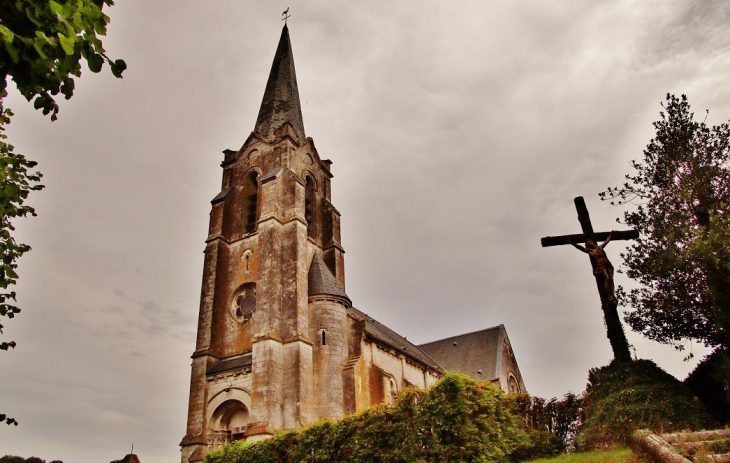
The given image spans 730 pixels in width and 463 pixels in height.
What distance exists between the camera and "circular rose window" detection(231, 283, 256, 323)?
942 inches

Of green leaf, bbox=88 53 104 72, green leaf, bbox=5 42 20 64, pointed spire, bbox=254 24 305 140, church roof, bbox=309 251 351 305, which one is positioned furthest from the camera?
pointed spire, bbox=254 24 305 140

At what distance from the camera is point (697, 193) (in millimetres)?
13625

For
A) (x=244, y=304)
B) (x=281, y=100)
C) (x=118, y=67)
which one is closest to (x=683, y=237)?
(x=118, y=67)

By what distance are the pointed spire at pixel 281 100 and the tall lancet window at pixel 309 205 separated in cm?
317

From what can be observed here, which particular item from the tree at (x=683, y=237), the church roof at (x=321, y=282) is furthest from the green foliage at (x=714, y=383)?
the church roof at (x=321, y=282)

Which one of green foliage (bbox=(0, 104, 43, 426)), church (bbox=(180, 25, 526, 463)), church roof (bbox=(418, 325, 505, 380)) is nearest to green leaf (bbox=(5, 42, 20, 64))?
green foliage (bbox=(0, 104, 43, 426))

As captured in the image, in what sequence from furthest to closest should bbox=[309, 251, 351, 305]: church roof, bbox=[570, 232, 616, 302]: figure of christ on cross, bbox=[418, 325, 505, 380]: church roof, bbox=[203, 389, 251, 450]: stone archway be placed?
1. bbox=[418, 325, 505, 380]: church roof
2. bbox=[309, 251, 351, 305]: church roof
3. bbox=[203, 389, 251, 450]: stone archway
4. bbox=[570, 232, 616, 302]: figure of christ on cross

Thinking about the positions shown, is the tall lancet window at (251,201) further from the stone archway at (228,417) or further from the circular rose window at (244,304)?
the stone archway at (228,417)

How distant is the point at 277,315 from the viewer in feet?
71.9

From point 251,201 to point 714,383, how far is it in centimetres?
2217

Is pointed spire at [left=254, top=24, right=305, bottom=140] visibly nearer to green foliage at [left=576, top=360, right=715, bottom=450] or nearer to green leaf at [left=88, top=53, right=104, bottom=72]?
green foliage at [left=576, top=360, right=715, bottom=450]

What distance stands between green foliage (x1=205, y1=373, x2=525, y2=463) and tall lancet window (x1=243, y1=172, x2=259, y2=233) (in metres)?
14.8

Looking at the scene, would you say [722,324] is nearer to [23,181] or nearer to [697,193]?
[697,193]

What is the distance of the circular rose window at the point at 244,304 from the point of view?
23.9m
